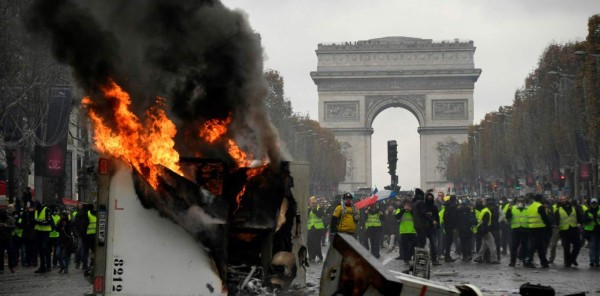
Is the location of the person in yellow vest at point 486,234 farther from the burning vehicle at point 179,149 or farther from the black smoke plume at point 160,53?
the black smoke plume at point 160,53

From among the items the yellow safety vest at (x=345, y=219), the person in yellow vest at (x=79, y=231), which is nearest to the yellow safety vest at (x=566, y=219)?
the yellow safety vest at (x=345, y=219)

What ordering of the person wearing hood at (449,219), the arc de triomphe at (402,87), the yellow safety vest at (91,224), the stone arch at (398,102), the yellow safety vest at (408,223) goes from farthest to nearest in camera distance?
the stone arch at (398,102)
the arc de triomphe at (402,87)
the person wearing hood at (449,219)
the yellow safety vest at (408,223)
the yellow safety vest at (91,224)

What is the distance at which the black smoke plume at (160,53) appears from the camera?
12.0m

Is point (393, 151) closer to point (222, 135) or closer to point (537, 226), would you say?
point (537, 226)

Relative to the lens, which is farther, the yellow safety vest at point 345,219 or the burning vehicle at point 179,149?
the yellow safety vest at point 345,219

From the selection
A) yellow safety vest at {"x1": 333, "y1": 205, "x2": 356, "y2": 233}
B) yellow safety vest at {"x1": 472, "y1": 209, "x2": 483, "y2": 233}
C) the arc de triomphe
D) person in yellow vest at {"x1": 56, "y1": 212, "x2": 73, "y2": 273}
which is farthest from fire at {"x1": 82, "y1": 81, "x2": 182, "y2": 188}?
the arc de triomphe

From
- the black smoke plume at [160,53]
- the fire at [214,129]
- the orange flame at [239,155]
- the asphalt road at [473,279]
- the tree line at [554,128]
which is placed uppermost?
the tree line at [554,128]

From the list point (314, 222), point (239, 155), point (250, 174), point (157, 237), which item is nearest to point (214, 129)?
point (239, 155)

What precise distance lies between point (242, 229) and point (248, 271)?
0.47 metres

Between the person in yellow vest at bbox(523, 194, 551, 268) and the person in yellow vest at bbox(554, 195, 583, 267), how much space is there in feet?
1.57

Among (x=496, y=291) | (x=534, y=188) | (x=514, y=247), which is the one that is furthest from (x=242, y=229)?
(x=534, y=188)

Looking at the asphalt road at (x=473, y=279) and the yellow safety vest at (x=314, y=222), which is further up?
the yellow safety vest at (x=314, y=222)

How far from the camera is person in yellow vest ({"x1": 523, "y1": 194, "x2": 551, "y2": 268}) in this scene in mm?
23688

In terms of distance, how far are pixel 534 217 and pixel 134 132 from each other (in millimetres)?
13808
